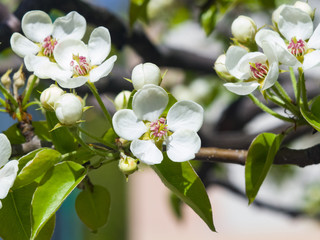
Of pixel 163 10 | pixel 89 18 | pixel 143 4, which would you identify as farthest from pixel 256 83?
pixel 163 10

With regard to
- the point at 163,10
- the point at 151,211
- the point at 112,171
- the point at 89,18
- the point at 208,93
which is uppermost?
the point at 89,18

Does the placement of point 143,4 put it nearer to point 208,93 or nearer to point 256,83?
point 256,83

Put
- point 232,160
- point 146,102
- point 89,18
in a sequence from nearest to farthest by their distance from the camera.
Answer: point 146,102 → point 232,160 → point 89,18

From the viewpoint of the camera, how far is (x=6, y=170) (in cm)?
46

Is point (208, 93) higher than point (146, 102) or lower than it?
lower

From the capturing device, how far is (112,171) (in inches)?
155

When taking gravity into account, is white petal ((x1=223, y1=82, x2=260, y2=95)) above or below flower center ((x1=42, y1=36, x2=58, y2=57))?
below

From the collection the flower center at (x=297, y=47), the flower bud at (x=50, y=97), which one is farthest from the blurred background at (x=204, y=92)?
the flower center at (x=297, y=47)

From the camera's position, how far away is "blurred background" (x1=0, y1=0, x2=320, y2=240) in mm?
960

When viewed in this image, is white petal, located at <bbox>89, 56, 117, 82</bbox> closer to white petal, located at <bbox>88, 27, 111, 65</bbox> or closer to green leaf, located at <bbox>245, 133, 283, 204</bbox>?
white petal, located at <bbox>88, 27, 111, 65</bbox>

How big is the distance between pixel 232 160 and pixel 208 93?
98 cm

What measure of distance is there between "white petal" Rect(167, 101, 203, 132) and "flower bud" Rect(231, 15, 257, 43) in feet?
0.34

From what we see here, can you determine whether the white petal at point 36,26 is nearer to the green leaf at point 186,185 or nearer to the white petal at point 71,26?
the white petal at point 71,26

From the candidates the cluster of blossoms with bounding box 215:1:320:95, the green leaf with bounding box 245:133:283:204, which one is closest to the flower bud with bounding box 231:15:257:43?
the cluster of blossoms with bounding box 215:1:320:95
